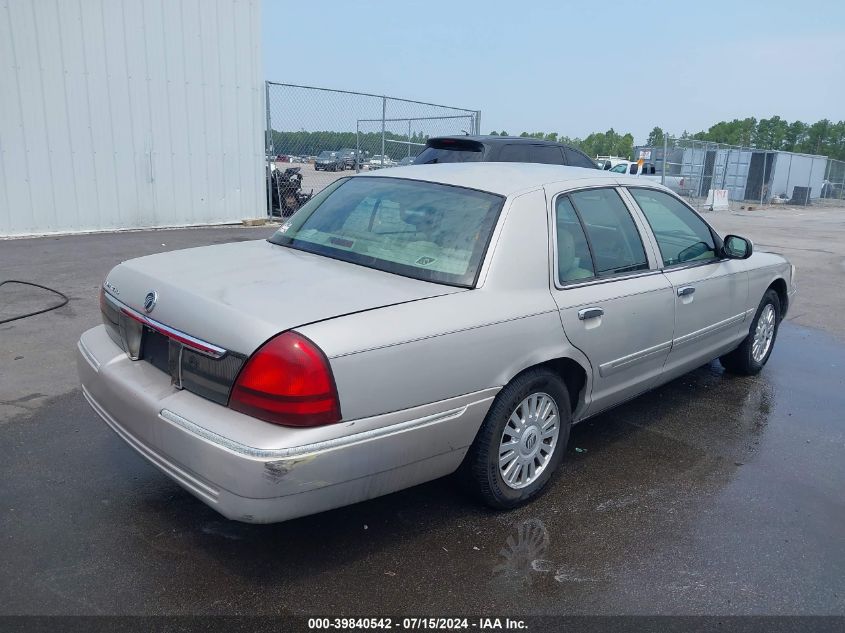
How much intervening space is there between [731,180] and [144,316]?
109 feet

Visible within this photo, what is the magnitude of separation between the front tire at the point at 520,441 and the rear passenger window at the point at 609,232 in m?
0.80

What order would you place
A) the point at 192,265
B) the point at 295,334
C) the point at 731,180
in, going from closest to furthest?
the point at 295,334 < the point at 192,265 < the point at 731,180

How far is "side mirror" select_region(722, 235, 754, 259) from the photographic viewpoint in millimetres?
4672

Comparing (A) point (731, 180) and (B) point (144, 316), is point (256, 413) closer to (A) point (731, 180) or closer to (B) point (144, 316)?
(B) point (144, 316)

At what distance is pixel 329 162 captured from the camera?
574 inches

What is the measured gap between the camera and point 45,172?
1056cm

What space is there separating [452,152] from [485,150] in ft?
1.65

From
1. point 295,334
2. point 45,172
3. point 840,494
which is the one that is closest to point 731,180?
point 45,172

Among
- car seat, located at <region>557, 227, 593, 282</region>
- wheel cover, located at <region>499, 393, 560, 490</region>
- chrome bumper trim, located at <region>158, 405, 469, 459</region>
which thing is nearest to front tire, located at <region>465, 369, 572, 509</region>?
wheel cover, located at <region>499, 393, 560, 490</region>

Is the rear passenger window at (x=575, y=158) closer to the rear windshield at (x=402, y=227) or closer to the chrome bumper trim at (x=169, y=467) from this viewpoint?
the rear windshield at (x=402, y=227)

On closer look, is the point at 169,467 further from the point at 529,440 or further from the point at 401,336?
the point at 529,440

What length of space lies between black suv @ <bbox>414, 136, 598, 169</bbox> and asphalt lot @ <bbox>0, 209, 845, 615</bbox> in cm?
492

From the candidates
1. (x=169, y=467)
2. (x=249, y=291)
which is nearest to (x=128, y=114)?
(x=249, y=291)

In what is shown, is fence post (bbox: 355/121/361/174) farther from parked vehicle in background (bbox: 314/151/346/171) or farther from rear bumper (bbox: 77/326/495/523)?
rear bumper (bbox: 77/326/495/523)
